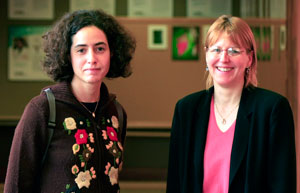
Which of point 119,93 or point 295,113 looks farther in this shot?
point 119,93

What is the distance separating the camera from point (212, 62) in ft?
6.70

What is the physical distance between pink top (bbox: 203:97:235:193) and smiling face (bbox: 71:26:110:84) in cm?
61

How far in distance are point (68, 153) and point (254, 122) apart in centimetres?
84

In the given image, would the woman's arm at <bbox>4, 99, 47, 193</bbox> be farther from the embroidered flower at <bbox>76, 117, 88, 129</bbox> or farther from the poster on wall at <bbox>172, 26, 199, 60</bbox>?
the poster on wall at <bbox>172, 26, 199, 60</bbox>

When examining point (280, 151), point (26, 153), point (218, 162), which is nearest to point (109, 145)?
point (26, 153)

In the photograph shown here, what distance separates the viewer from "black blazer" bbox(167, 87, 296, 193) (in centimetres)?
196

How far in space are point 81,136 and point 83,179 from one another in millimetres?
184

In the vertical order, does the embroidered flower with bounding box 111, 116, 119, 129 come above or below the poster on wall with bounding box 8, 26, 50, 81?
below

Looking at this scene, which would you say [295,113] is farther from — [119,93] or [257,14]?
[119,93]

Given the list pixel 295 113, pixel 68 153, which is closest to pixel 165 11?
pixel 295 113

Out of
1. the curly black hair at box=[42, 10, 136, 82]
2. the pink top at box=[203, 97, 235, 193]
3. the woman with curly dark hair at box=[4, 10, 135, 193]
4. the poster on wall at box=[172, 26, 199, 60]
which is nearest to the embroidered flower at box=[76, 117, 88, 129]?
the woman with curly dark hair at box=[4, 10, 135, 193]

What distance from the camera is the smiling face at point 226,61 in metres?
2.01

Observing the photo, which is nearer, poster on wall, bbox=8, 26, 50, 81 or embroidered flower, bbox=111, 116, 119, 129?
embroidered flower, bbox=111, 116, 119, 129

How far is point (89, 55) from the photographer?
1.96m
